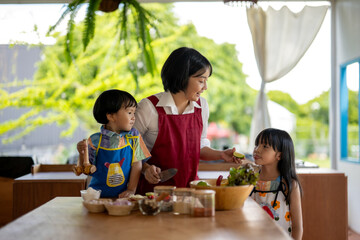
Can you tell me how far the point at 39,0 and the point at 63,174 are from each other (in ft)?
7.04

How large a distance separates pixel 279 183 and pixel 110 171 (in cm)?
78

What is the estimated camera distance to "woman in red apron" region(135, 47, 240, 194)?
1.89 meters

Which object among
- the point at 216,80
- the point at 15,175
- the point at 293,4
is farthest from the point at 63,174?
the point at 216,80

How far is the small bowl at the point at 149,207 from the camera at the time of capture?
57.6 inches

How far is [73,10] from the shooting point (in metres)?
3.07

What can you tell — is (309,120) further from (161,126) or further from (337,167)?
(161,126)

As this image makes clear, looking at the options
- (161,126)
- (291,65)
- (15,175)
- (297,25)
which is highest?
(297,25)

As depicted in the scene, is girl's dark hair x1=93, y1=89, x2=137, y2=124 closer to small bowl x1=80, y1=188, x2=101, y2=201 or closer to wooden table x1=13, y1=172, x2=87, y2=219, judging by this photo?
small bowl x1=80, y1=188, x2=101, y2=201

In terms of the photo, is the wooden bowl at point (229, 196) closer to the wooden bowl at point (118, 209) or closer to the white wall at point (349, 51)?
the wooden bowl at point (118, 209)

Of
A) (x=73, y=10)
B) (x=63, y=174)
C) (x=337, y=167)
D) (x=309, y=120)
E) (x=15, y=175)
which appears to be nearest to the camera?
(x=73, y=10)

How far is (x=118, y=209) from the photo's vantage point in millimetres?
1472

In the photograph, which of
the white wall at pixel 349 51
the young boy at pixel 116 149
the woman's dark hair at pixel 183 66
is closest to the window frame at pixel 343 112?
the white wall at pixel 349 51

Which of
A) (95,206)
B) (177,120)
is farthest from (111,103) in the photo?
(95,206)

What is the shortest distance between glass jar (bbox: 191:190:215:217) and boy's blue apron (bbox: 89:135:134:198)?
455 mm
